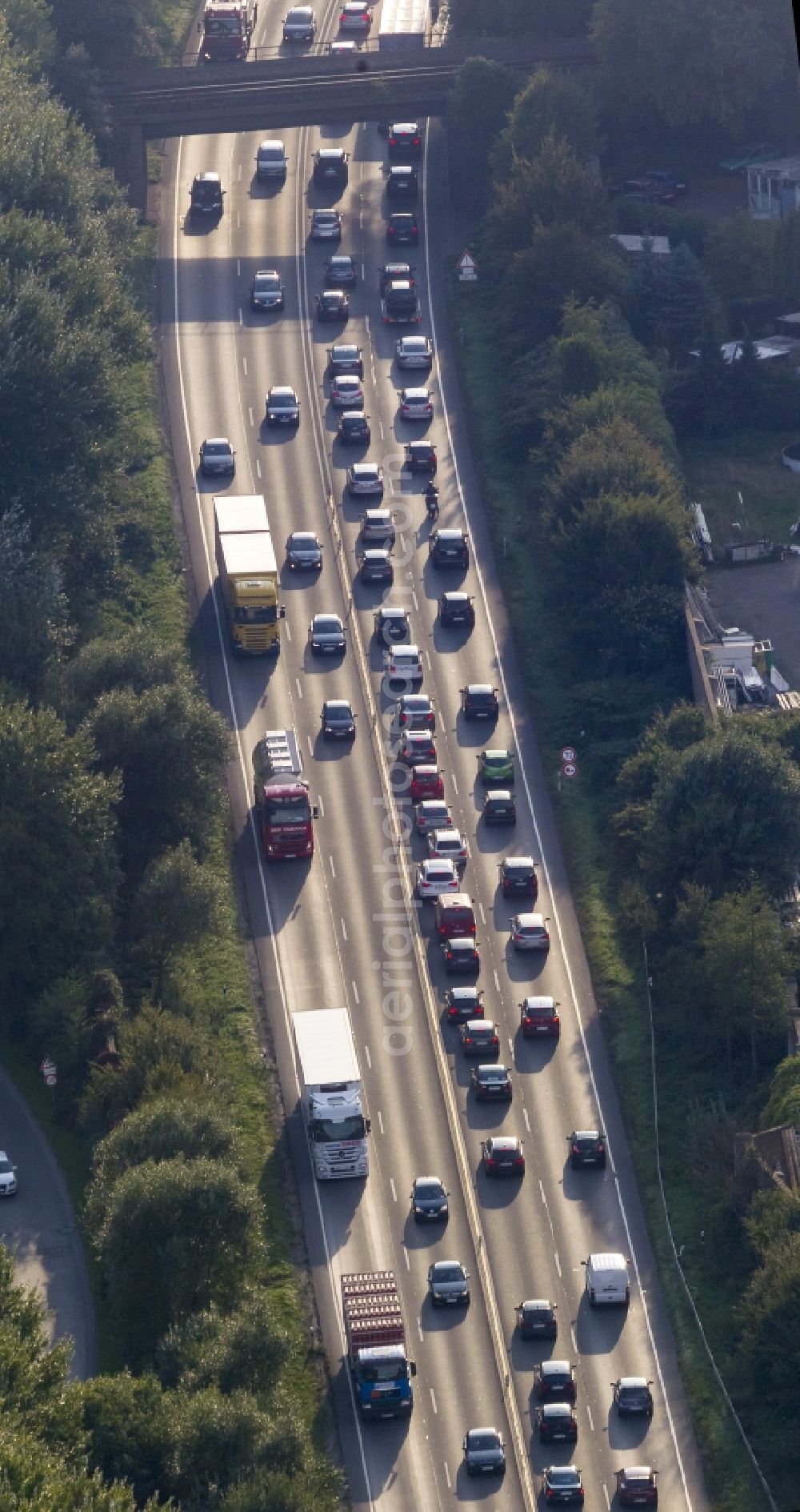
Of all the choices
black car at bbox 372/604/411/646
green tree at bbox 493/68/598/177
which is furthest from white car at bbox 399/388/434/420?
green tree at bbox 493/68/598/177

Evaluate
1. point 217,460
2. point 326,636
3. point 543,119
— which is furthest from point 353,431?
point 543,119

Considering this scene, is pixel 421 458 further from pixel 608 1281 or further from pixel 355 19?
pixel 608 1281

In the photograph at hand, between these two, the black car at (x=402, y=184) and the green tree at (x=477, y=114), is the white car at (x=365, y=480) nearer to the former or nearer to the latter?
the green tree at (x=477, y=114)

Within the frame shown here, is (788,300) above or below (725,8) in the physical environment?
below

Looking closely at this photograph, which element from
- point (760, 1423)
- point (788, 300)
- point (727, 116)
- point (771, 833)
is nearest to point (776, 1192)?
point (760, 1423)

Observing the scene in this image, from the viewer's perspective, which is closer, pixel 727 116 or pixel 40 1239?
pixel 40 1239

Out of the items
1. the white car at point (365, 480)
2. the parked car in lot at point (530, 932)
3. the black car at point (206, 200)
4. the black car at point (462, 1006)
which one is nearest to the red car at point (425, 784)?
the parked car in lot at point (530, 932)

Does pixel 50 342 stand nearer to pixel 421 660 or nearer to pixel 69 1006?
pixel 421 660

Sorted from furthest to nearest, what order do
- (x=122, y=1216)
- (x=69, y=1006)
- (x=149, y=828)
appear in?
(x=149, y=828) → (x=69, y=1006) → (x=122, y=1216)
